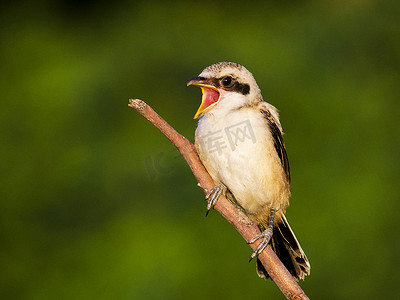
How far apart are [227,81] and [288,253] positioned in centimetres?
128

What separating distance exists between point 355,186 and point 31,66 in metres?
4.91

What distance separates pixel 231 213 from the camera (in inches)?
Result: 139

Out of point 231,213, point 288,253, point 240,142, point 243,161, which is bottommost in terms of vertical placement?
point 288,253

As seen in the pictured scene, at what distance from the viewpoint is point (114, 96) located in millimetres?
8242

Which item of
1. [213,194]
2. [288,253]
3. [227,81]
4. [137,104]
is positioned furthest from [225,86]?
[288,253]

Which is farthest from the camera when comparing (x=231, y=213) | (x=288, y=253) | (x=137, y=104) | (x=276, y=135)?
(x=288, y=253)

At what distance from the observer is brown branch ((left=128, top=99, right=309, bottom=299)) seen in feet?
10.6

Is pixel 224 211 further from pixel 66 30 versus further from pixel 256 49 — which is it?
pixel 66 30

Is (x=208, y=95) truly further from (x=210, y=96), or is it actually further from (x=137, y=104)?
(x=137, y=104)

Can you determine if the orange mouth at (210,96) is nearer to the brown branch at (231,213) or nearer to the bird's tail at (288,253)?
the brown branch at (231,213)

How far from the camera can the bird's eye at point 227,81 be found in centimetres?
391

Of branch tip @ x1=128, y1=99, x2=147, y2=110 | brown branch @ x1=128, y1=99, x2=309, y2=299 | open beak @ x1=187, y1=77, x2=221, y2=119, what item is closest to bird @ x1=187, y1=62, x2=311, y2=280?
open beak @ x1=187, y1=77, x2=221, y2=119

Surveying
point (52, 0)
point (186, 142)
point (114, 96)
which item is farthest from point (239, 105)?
point (52, 0)

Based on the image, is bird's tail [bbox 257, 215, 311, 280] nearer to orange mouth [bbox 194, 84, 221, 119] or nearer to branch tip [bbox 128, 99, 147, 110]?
orange mouth [bbox 194, 84, 221, 119]
